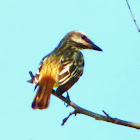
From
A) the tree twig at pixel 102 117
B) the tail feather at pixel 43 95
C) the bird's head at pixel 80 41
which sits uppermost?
the bird's head at pixel 80 41

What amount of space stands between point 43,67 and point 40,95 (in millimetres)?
707

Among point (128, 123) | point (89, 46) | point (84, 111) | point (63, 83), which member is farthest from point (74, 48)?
point (128, 123)

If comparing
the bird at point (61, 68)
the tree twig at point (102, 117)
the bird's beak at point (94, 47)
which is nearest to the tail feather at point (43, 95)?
the bird at point (61, 68)

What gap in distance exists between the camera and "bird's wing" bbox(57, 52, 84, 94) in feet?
16.9

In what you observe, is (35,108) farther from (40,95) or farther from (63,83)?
(63,83)

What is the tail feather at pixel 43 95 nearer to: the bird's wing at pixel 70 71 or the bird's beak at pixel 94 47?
the bird's wing at pixel 70 71

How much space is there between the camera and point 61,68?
5.52m

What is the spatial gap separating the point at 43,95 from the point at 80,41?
1.99m

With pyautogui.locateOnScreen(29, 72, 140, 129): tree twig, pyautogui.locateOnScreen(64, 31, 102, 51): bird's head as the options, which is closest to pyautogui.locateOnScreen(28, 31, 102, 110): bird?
pyautogui.locateOnScreen(64, 31, 102, 51): bird's head

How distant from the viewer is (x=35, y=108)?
4855 mm

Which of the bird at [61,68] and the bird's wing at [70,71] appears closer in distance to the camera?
the bird at [61,68]

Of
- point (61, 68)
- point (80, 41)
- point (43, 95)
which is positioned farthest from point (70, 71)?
point (80, 41)

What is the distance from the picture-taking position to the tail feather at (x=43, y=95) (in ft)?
16.0

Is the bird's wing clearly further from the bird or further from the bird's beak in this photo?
the bird's beak
